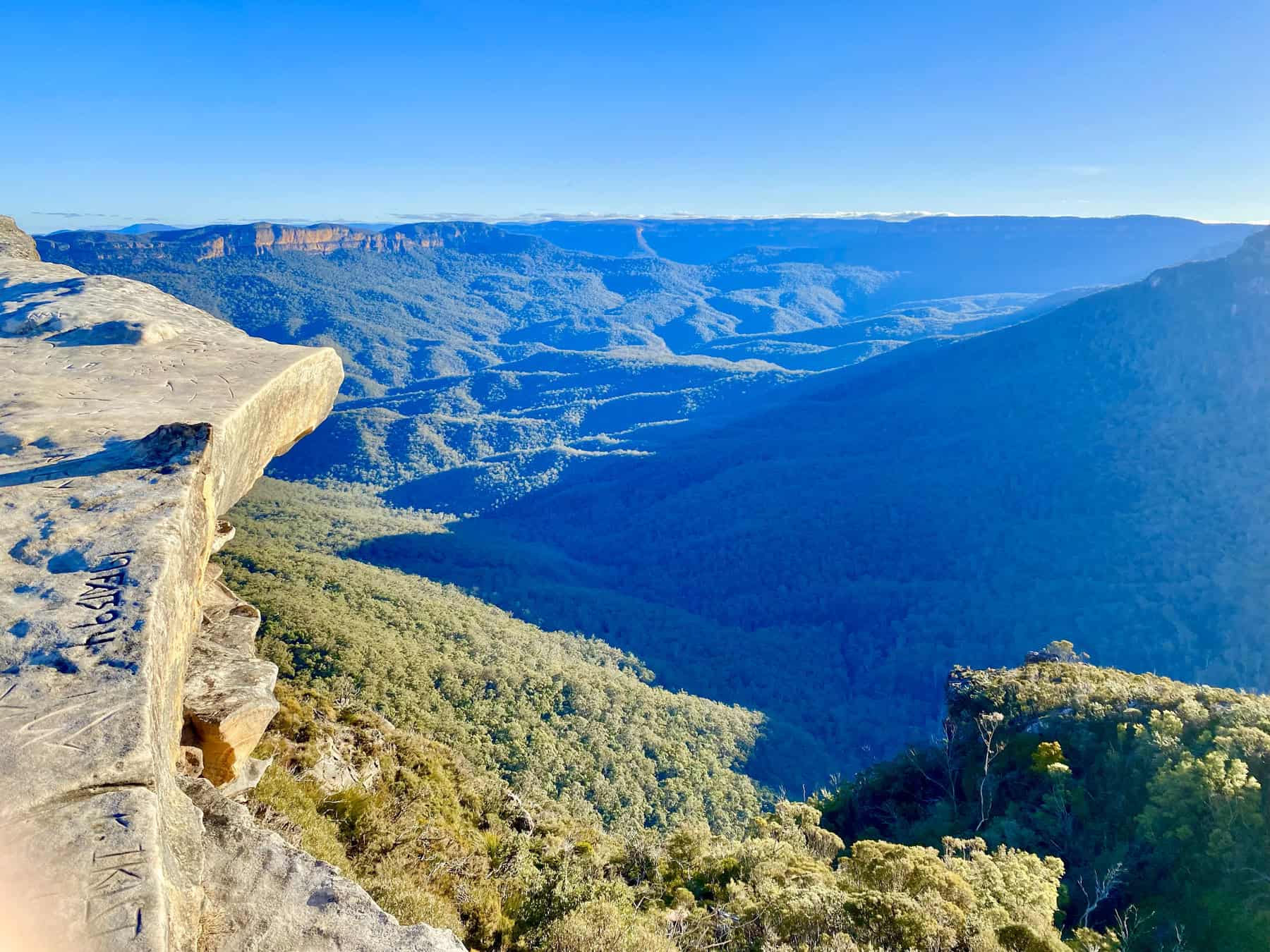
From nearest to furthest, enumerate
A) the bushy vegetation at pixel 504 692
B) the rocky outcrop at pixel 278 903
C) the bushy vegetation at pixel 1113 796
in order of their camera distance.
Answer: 1. the rocky outcrop at pixel 278 903
2. the bushy vegetation at pixel 1113 796
3. the bushy vegetation at pixel 504 692

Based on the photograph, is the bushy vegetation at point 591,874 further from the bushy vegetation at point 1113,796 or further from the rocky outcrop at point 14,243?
the rocky outcrop at point 14,243

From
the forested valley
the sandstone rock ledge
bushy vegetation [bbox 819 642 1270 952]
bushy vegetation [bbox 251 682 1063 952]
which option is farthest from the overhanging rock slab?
bushy vegetation [bbox 819 642 1270 952]

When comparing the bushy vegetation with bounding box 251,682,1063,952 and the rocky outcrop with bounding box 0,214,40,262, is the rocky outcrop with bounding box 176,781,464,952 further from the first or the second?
the rocky outcrop with bounding box 0,214,40,262

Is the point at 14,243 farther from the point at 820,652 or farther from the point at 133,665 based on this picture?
the point at 820,652

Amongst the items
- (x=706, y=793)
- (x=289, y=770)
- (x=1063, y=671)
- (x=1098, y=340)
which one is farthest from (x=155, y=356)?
(x=1098, y=340)

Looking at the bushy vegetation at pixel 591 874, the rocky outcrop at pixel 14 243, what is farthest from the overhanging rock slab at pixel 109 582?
the rocky outcrop at pixel 14 243

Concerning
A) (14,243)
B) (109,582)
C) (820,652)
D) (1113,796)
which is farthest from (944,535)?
(109,582)

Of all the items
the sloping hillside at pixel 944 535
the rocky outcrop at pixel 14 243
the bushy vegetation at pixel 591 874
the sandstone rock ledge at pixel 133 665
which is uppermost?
the rocky outcrop at pixel 14 243
